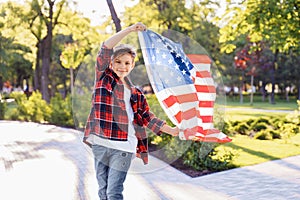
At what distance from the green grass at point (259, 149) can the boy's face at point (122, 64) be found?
221 inches

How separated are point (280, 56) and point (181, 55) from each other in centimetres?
5016

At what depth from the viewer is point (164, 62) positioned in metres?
4.26

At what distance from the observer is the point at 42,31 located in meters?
27.1

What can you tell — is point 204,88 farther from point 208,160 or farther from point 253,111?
point 253,111

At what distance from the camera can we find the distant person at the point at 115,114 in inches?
150

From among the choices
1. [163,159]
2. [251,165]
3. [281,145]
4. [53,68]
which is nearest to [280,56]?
[53,68]

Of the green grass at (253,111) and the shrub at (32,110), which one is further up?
the shrub at (32,110)

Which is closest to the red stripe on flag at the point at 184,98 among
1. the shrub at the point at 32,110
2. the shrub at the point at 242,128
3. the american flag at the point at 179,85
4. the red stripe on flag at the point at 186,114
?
the american flag at the point at 179,85

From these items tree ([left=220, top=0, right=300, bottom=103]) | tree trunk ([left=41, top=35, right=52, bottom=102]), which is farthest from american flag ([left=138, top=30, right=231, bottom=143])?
tree trunk ([left=41, top=35, right=52, bottom=102])

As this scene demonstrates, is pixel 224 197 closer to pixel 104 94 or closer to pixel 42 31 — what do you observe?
pixel 104 94

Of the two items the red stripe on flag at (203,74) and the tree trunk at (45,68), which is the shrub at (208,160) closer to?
the red stripe on flag at (203,74)

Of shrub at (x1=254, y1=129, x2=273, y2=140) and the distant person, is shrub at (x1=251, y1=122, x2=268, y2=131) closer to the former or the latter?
shrub at (x1=254, y1=129, x2=273, y2=140)

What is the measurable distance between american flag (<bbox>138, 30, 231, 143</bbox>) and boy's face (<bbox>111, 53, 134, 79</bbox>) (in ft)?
1.35

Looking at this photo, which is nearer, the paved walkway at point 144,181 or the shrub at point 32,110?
the paved walkway at point 144,181
